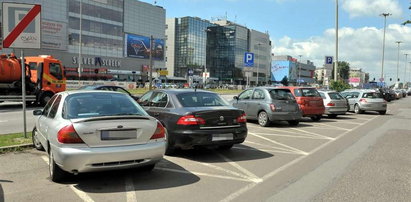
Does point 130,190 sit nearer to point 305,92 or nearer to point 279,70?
point 305,92

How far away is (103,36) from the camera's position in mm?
85938

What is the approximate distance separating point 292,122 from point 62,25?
6903cm

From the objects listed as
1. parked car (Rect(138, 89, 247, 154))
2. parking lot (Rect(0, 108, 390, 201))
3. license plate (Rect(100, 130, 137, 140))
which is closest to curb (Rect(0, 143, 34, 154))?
parking lot (Rect(0, 108, 390, 201))

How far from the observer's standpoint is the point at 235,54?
13662cm

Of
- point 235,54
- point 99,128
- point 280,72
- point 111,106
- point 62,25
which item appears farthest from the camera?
point 280,72

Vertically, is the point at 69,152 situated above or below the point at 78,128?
below

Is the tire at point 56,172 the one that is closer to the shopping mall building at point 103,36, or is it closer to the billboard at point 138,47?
the shopping mall building at point 103,36

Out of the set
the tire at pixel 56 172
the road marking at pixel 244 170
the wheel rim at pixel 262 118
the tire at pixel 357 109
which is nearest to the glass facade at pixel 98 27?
the tire at pixel 357 109

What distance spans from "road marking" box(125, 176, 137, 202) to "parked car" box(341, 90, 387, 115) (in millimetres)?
19288

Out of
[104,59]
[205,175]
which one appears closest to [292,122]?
[205,175]

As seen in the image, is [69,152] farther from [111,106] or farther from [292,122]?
[292,122]

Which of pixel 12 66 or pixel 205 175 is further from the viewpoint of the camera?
pixel 12 66

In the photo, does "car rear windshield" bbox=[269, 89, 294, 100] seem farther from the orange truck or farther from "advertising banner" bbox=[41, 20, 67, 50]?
"advertising banner" bbox=[41, 20, 67, 50]

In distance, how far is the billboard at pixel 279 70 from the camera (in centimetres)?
15900
